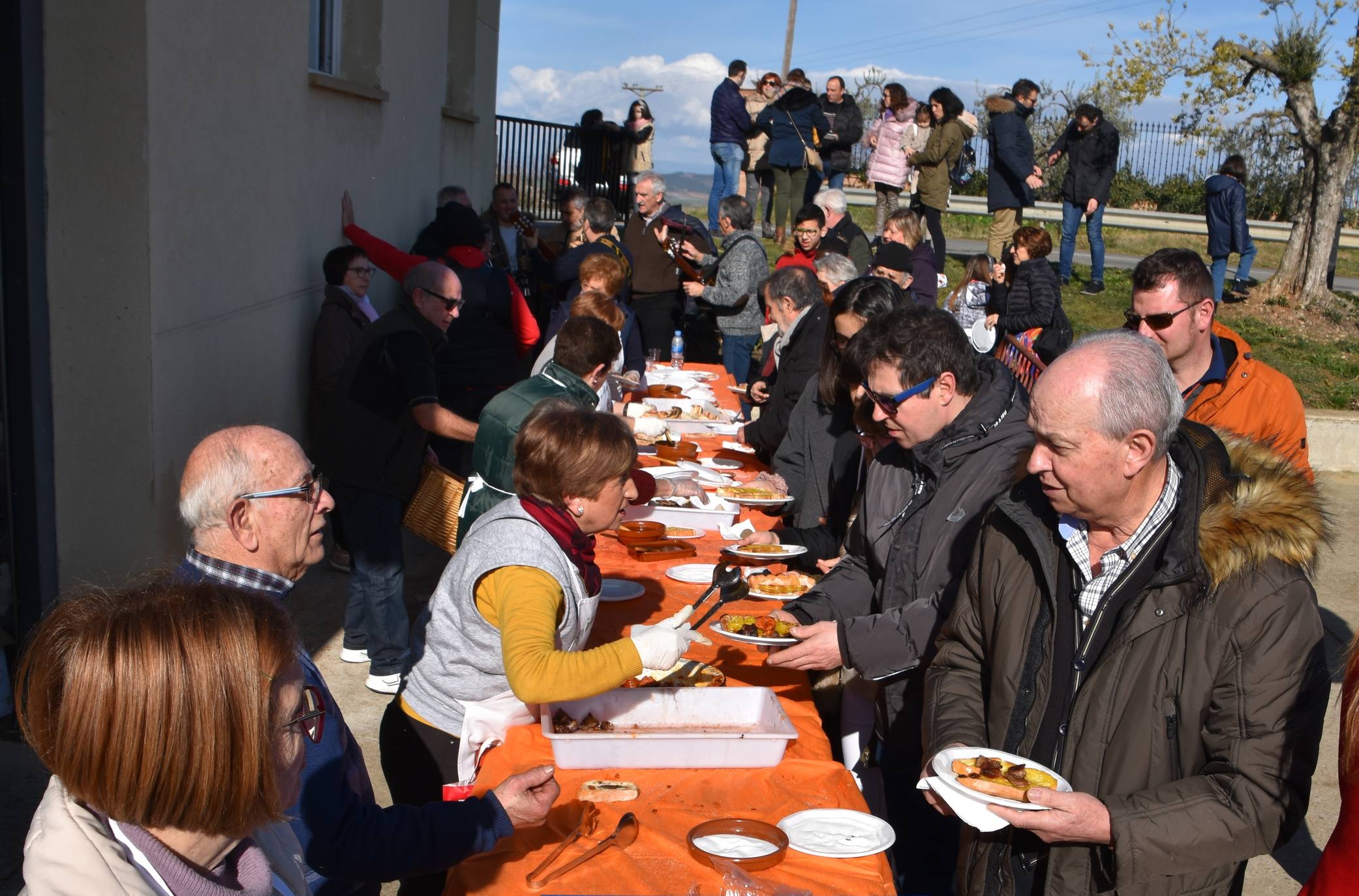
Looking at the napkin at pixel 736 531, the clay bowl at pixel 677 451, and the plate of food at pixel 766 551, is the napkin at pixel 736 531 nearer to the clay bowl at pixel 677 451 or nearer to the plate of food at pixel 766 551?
the plate of food at pixel 766 551

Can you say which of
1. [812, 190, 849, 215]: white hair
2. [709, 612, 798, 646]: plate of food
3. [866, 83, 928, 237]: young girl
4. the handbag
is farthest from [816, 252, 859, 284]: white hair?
→ the handbag

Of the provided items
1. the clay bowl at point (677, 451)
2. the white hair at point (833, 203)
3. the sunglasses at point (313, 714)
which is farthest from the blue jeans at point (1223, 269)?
the sunglasses at point (313, 714)

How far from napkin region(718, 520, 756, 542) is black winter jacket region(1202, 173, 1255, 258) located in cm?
1176

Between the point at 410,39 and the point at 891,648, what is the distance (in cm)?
823

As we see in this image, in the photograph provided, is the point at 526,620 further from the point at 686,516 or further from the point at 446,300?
the point at 446,300

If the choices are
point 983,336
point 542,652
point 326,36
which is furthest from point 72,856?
point 983,336

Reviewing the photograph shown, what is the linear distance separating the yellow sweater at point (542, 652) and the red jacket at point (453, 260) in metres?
5.39

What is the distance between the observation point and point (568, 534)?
2820 mm

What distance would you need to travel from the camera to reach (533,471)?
2873 millimetres

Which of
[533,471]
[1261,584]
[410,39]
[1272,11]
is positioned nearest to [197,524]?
[533,471]

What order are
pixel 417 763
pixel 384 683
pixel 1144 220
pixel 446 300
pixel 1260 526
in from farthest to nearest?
pixel 1144 220
pixel 446 300
pixel 384 683
pixel 417 763
pixel 1260 526

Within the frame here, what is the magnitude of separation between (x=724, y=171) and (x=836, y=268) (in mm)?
8915

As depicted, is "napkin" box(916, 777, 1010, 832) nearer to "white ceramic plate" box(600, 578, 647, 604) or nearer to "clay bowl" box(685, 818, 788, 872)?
"clay bowl" box(685, 818, 788, 872)

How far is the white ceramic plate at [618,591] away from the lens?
12.6 ft
